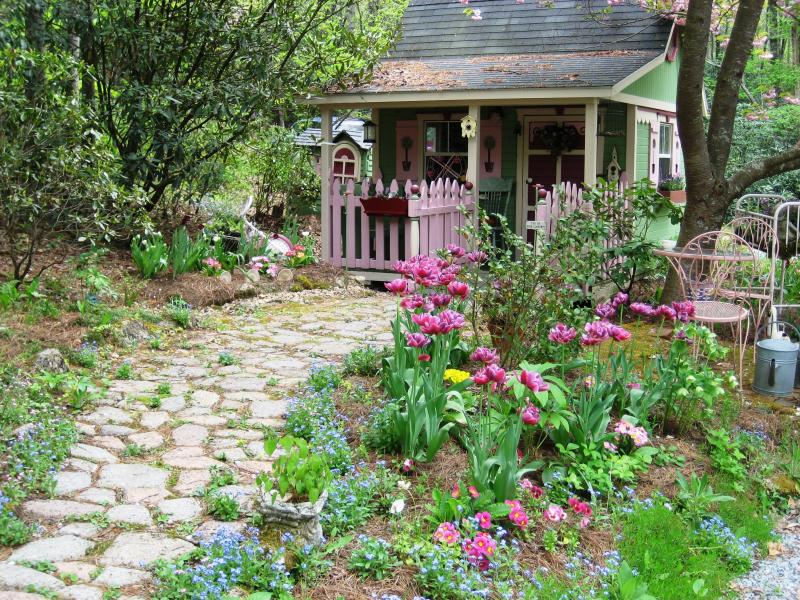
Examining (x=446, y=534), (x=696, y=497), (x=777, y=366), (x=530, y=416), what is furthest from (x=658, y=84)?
(x=446, y=534)

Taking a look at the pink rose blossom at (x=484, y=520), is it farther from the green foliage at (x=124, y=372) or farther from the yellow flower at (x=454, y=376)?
the green foliage at (x=124, y=372)

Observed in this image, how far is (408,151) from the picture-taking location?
13.5 meters

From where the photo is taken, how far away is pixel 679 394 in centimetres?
520

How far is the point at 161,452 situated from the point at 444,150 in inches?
371

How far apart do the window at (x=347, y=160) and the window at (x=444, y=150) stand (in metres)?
2.74

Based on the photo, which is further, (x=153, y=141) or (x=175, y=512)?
(x=153, y=141)

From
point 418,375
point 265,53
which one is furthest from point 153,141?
point 418,375

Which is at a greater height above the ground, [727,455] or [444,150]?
[444,150]

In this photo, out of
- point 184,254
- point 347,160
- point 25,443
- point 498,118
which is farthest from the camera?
point 347,160

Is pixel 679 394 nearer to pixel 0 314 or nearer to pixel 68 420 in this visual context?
pixel 68 420

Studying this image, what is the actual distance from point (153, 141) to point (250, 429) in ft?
17.0

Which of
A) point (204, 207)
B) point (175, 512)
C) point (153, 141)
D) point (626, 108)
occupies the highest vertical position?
point (626, 108)

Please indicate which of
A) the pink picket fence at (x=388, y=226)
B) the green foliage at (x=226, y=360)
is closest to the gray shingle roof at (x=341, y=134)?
the pink picket fence at (x=388, y=226)

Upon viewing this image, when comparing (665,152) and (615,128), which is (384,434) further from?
(665,152)
